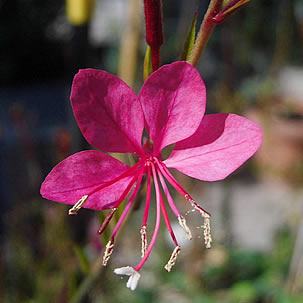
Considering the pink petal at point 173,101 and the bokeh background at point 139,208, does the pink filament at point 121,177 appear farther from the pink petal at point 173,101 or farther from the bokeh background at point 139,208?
the bokeh background at point 139,208

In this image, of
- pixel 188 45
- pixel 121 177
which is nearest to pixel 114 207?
pixel 121 177

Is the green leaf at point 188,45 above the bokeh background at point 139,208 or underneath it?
above

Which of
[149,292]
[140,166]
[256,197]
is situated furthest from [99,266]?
[256,197]

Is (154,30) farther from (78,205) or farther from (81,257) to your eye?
(81,257)

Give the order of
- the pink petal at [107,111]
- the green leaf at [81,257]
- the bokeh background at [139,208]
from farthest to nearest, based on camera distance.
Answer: the bokeh background at [139,208] → the green leaf at [81,257] → the pink petal at [107,111]

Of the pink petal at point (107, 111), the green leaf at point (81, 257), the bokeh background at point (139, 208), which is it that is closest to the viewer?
the pink petal at point (107, 111)

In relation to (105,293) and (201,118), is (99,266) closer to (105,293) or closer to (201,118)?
(201,118)

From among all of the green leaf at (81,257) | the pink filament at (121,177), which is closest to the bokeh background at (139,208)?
the green leaf at (81,257)
